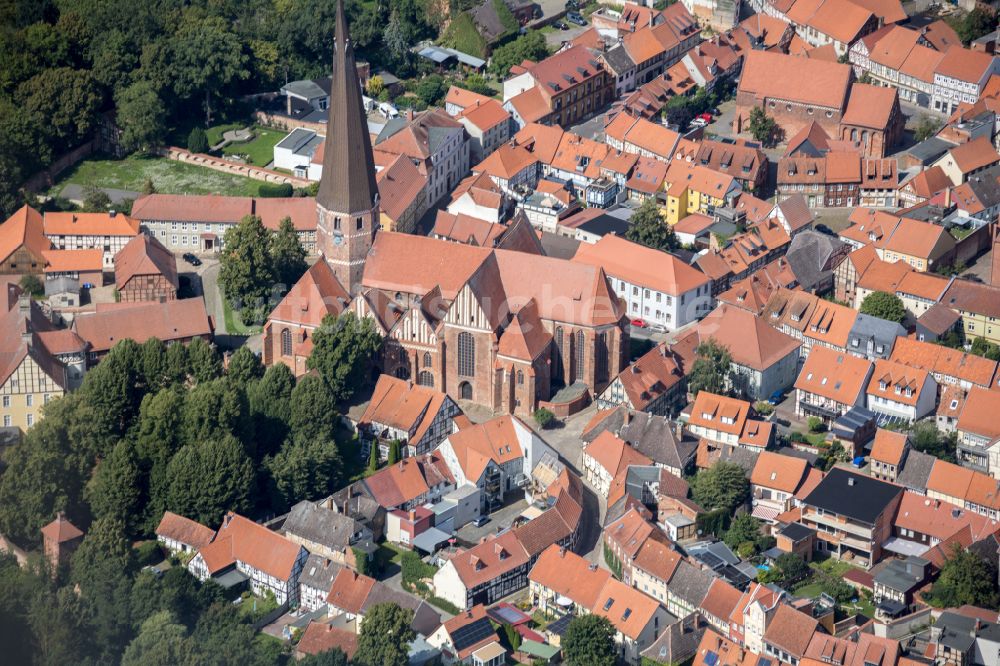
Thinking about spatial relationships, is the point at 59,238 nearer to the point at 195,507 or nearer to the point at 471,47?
the point at 195,507

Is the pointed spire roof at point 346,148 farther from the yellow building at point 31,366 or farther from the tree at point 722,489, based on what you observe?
the tree at point 722,489

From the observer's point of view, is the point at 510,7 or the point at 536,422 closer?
the point at 536,422

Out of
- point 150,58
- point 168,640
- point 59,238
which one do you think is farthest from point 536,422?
point 150,58

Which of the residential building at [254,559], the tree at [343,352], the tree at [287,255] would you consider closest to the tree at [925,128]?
the tree at [287,255]

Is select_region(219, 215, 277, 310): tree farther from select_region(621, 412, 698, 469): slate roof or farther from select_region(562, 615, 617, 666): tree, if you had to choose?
select_region(562, 615, 617, 666): tree

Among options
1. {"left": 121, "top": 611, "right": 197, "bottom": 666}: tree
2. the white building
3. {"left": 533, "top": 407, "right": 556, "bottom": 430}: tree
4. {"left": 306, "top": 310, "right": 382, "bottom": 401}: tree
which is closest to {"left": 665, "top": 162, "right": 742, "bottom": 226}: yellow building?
the white building

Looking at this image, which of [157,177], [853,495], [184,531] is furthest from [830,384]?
[157,177]

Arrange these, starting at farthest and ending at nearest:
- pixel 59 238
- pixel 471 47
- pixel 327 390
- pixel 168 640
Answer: pixel 471 47
pixel 59 238
pixel 327 390
pixel 168 640
